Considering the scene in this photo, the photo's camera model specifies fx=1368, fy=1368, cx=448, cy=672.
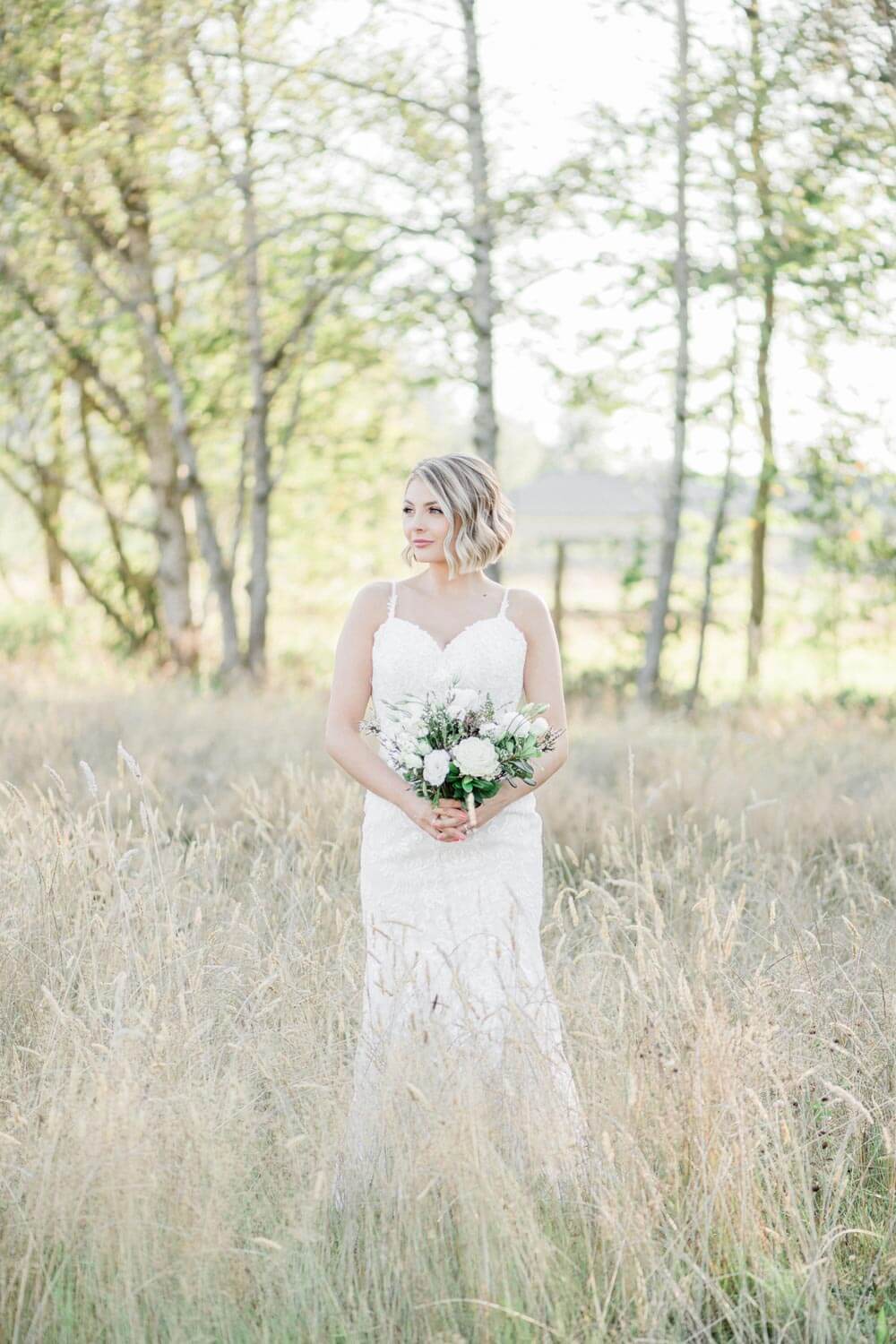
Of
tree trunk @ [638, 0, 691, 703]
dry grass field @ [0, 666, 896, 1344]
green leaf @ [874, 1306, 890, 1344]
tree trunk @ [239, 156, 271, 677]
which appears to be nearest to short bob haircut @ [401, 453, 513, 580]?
dry grass field @ [0, 666, 896, 1344]

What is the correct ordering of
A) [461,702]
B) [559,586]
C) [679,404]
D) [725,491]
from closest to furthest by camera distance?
[461,702]
[679,404]
[725,491]
[559,586]

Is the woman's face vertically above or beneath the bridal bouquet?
above

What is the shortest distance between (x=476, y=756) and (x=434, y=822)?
13.1 inches

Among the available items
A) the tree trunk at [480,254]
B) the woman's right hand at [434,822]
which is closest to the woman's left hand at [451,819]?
the woman's right hand at [434,822]

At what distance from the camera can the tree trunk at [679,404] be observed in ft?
35.5

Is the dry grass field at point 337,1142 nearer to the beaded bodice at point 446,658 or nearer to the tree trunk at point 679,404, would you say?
the beaded bodice at point 446,658

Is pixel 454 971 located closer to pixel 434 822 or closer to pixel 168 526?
pixel 434 822

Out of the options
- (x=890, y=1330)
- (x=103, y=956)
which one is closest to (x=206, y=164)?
(x=103, y=956)

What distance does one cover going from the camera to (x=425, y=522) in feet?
13.9

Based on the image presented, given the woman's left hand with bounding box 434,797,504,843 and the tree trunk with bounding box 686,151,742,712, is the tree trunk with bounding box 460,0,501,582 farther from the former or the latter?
the woman's left hand with bounding box 434,797,504,843

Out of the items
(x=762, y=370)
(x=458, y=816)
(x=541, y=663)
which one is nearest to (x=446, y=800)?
(x=458, y=816)

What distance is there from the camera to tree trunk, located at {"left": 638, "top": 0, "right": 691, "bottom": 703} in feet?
35.5

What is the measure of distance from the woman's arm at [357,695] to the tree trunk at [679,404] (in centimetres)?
784

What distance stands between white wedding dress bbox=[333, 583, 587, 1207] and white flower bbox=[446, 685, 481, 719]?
14 cm
